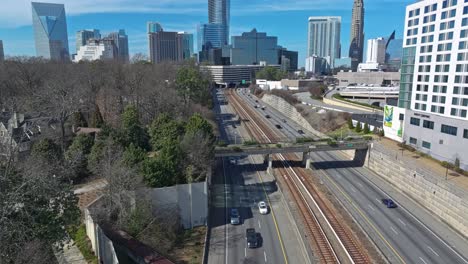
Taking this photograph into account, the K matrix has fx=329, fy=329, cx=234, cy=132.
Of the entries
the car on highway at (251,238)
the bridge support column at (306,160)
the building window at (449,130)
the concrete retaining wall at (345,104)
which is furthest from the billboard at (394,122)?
the car on highway at (251,238)

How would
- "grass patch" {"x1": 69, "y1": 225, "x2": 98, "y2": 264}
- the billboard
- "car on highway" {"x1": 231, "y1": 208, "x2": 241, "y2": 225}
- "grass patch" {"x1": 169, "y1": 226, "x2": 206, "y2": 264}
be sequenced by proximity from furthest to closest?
the billboard
"car on highway" {"x1": 231, "y1": 208, "x2": 241, "y2": 225}
"grass patch" {"x1": 169, "y1": 226, "x2": 206, "y2": 264}
"grass patch" {"x1": 69, "y1": 225, "x2": 98, "y2": 264}

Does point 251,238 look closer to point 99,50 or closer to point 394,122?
point 394,122

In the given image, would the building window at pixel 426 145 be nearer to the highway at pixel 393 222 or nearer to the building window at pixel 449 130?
the building window at pixel 449 130

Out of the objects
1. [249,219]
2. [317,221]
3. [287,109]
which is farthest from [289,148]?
[287,109]

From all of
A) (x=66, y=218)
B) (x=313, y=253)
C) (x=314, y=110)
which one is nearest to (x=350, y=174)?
(x=313, y=253)

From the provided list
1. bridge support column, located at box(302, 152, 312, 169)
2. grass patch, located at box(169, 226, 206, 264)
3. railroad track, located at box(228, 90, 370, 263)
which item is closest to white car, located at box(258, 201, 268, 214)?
railroad track, located at box(228, 90, 370, 263)

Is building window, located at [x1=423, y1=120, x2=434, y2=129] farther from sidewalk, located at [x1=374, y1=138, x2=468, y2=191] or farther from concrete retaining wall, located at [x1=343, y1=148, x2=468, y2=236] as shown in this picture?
concrete retaining wall, located at [x1=343, y1=148, x2=468, y2=236]
